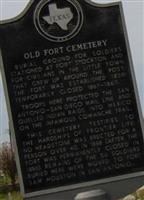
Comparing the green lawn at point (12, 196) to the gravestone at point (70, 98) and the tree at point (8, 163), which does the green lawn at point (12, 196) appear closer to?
the tree at point (8, 163)

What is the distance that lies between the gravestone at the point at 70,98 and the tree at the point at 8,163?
27.8m

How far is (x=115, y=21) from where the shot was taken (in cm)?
1644

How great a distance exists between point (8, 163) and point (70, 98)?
32943 mm

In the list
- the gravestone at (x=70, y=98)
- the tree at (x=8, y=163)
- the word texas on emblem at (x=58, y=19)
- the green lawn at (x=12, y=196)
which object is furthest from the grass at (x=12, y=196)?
the word texas on emblem at (x=58, y=19)

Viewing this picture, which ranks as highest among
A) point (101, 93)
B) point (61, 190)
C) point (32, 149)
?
point (101, 93)

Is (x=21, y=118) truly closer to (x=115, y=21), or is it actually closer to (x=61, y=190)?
(x=61, y=190)

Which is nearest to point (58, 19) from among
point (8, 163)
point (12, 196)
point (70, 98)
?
point (70, 98)

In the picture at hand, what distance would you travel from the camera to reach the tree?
148 ft

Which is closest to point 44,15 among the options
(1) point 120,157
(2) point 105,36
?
(2) point 105,36

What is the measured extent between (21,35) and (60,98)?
6.17 feet

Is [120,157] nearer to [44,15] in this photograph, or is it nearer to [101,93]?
[101,93]

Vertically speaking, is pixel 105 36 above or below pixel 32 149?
above

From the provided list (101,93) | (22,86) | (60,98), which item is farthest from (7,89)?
(101,93)

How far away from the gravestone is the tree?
27.8m
